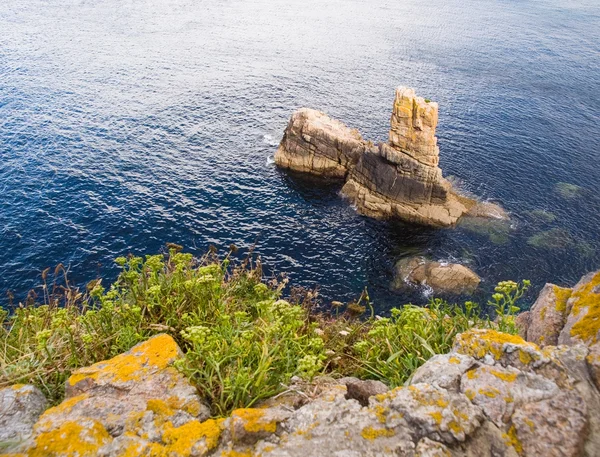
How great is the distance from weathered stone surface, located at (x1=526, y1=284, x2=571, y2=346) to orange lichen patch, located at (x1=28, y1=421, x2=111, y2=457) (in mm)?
6932

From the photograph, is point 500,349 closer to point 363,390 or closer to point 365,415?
point 363,390

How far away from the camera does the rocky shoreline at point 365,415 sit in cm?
448

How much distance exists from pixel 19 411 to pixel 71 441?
1.34 metres

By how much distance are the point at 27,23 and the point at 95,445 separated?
111 meters

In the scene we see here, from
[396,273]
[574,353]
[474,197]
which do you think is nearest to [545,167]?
[474,197]

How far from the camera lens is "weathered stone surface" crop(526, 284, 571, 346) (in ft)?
23.8

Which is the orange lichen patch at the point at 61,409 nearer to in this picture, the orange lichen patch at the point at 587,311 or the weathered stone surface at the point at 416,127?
the orange lichen patch at the point at 587,311

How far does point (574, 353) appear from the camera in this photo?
5289 millimetres

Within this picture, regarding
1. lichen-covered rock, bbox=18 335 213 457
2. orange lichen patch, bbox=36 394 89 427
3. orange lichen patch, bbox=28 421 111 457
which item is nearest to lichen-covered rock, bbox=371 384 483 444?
lichen-covered rock, bbox=18 335 213 457

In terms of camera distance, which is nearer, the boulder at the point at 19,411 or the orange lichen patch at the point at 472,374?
the boulder at the point at 19,411

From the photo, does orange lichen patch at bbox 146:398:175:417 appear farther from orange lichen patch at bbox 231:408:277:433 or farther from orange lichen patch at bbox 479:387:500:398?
orange lichen patch at bbox 479:387:500:398

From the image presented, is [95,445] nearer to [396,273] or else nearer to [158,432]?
[158,432]

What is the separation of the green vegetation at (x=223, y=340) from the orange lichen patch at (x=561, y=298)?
736 mm

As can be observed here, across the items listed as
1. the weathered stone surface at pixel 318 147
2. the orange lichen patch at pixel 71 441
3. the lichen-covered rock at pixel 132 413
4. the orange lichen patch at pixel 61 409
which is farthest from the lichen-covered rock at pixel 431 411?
the weathered stone surface at pixel 318 147
